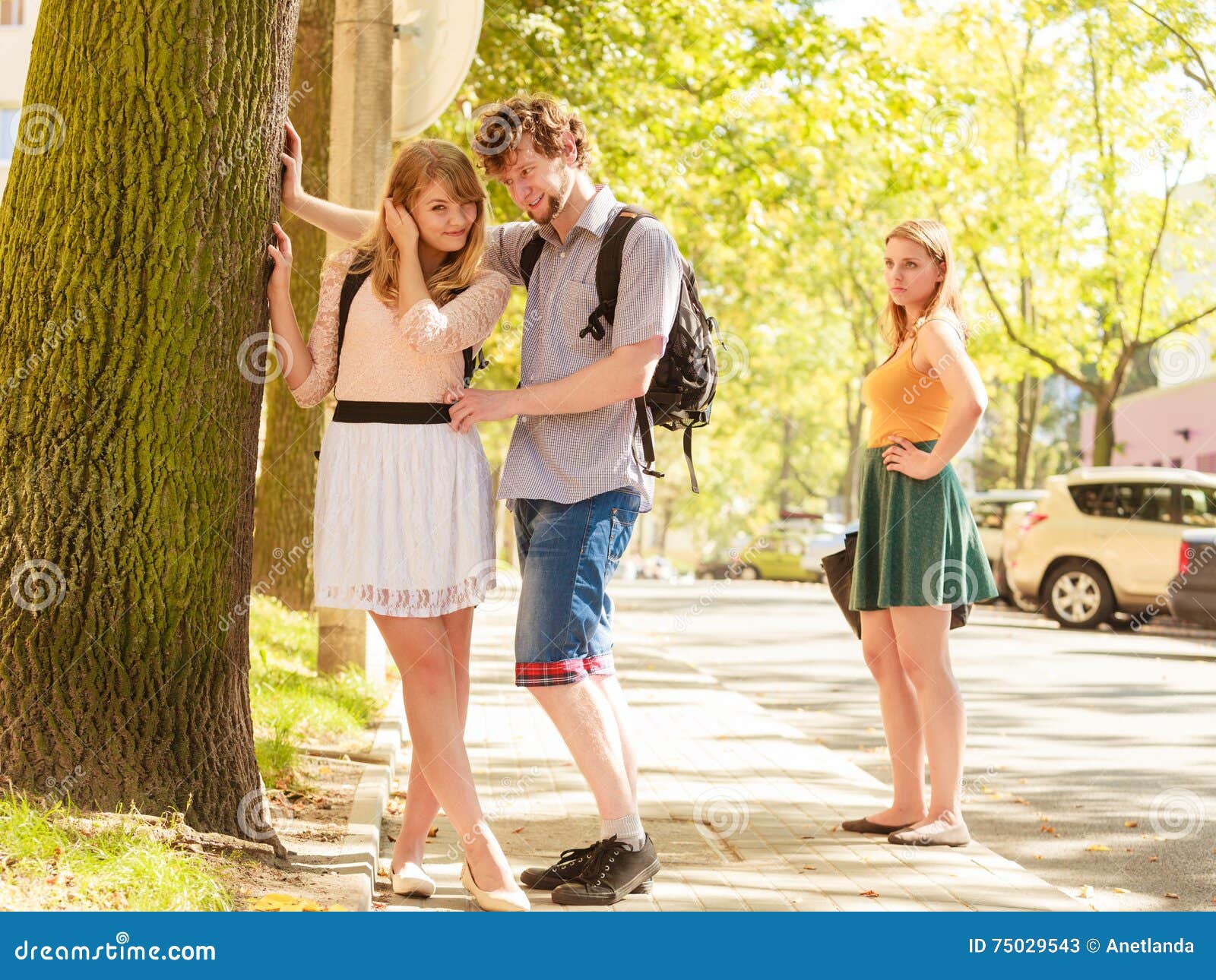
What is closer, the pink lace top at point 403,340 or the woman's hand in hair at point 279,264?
the pink lace top at point 403,340

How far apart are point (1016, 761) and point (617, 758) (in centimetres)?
437

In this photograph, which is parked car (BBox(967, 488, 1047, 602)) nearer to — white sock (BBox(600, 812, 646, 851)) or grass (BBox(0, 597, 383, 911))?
white sock (BBox(600, 812, 646, 851))

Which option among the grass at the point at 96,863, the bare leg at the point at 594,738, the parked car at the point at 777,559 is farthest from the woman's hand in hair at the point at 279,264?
the parked car at the point at 777,559

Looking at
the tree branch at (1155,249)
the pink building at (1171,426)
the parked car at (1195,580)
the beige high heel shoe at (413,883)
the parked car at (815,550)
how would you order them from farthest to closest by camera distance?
the pink building at (1171,426) → the parked car at (815,550) → the tree branch at (1155,249) → the parked car at (1195,580) → the beige high heel shoe at (413,883)

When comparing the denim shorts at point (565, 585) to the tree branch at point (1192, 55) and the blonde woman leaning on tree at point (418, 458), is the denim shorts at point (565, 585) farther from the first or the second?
the tree branch at point (1192, 55)

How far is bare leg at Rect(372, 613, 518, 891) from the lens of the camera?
4.18 metres

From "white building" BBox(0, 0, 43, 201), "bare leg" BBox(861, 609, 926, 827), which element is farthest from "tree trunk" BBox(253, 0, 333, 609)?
"white building" BBox(0, 0, 43, 201)

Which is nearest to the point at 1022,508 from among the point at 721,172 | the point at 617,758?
the point at 721,172

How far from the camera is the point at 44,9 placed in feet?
14.5

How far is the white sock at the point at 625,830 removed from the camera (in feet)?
14.4

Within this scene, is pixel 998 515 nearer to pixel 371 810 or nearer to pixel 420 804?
pixel 371 810

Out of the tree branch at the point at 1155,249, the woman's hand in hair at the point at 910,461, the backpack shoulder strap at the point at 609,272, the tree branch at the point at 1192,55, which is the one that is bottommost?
the woman's hand in hair at the point at 910,461

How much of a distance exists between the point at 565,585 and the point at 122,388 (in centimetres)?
139

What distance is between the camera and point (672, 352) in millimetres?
4410
